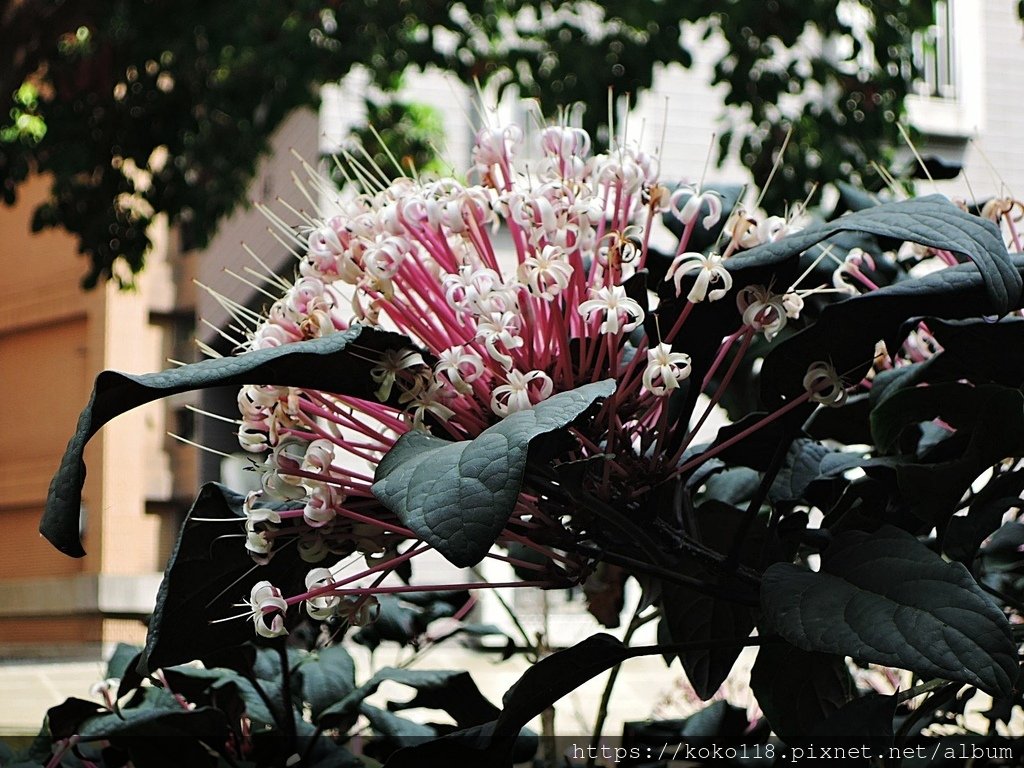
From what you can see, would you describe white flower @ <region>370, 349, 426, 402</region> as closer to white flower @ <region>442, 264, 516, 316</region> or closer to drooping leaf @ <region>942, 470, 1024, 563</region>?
white flower @ <region>442, 264, 516, 316</region>

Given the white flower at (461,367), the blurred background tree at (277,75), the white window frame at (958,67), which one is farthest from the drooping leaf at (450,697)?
the white window frame at (958,67)

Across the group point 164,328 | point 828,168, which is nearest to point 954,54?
point 828,168

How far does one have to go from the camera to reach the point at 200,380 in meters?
0.34

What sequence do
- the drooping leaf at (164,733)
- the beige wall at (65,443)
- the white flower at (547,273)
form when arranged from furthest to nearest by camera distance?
the beige wall at (65,443) → the drooping leaf at (164,733) → the white flower at (547,273)

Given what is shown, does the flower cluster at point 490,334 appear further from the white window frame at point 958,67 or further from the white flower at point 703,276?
the white window frame at point 958,67

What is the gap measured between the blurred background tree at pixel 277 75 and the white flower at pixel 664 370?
1619 mm

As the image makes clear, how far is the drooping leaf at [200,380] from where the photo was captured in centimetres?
34

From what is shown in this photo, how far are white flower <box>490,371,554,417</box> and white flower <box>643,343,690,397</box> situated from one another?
3 centimetres

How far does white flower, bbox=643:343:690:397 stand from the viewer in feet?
1.27

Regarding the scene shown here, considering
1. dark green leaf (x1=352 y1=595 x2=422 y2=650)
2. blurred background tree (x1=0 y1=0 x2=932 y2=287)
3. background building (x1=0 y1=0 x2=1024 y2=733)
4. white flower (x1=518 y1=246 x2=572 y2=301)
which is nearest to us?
white flower (x1=518 y1=246 x2=572 y2=301)

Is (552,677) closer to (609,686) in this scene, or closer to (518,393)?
(518,393)

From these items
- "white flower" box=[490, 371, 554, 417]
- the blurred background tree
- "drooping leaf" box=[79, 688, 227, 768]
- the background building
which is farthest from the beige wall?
"white flower" box=[490, 371, 554, 417]

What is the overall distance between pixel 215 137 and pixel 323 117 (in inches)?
52.7

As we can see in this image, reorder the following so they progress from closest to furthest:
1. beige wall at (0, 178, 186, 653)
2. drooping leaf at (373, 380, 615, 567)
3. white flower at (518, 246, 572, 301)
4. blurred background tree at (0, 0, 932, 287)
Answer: drooping leaf at (373, 380, 615, 567)
white flower at (518, 246, 572, 301)
blurred background tree at (0, 0, 932, 287)
beige wall at (0, 178, 186, 653)
